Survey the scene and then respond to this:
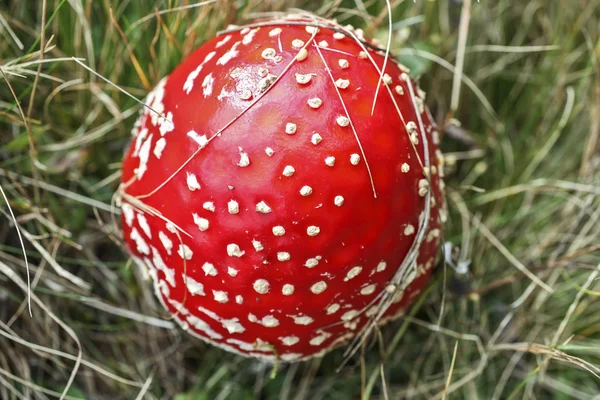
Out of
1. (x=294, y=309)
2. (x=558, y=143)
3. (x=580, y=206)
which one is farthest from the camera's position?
(x=558, y=143)

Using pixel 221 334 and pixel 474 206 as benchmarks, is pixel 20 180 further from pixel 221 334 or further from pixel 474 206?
pixel 474 206

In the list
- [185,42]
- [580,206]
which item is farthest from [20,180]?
[580,206]

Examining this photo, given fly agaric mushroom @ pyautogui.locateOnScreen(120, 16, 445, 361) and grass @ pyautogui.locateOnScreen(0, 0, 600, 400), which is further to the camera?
grass @ pyautogui.locateOnScreen(0, 0, 600, 400)

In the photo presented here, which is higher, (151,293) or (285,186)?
(285,186)

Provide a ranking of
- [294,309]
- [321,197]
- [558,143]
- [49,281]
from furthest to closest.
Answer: [558,143] → [49,281] → [294,309] → [321,197]

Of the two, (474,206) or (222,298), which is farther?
(474,206)
